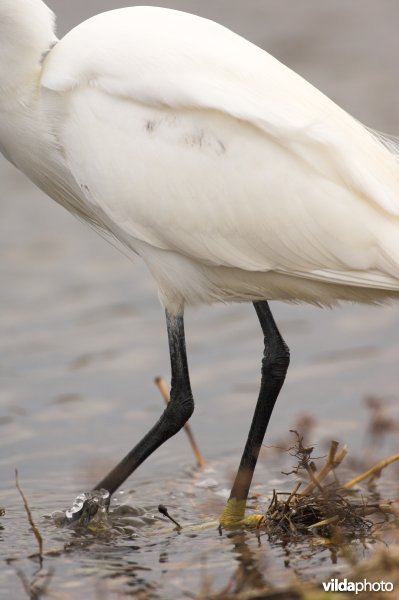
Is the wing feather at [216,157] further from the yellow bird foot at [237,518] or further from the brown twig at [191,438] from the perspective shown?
the brown twig at [191,438]

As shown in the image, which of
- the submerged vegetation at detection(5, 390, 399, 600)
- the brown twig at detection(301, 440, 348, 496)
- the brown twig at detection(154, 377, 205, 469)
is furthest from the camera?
the brown twig at detection(154, 377, 205, 469)

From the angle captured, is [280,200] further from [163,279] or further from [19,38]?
[19,38]

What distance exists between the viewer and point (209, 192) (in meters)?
5.36

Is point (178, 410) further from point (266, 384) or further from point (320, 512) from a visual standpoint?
point (320, 512)

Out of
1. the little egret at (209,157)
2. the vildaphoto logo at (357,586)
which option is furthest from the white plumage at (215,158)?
the vildaphoto logo at (357,586)

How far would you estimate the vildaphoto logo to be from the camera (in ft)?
13.4

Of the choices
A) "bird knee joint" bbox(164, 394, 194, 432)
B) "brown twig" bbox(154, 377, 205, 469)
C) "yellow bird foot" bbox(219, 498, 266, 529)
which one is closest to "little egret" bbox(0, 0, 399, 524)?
"bird knee joint" bbox(164, 394, 194, 432)

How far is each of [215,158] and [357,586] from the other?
193 centimetres

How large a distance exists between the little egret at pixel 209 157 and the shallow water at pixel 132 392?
1171mm

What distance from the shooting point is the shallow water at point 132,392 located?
5188mm

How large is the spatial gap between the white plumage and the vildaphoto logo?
1315mm

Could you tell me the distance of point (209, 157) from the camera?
5328 mm

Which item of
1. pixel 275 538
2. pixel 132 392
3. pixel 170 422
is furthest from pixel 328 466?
pixel 132 392

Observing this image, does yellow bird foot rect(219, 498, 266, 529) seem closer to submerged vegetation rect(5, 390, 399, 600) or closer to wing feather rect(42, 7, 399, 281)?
submerged vegetation rect(5, 390, 399, 600)
